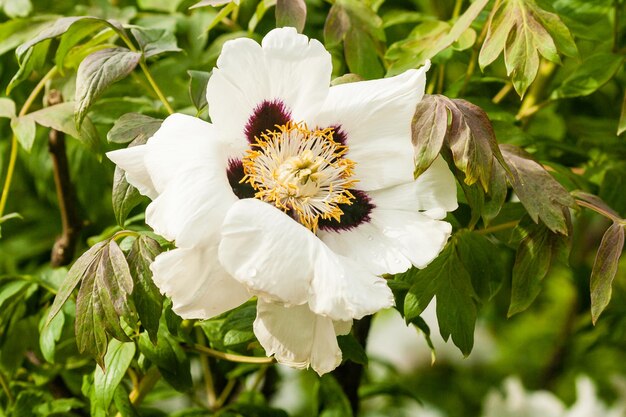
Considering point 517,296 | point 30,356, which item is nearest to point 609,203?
point 517,296

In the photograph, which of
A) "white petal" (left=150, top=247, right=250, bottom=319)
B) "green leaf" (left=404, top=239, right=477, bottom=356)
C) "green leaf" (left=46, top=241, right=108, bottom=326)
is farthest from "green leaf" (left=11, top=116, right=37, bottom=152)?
"green leaf" (left=404, top=239, right=477, bottom=356)

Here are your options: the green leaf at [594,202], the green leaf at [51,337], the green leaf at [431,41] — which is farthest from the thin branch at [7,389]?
the green leaf at [594,202]

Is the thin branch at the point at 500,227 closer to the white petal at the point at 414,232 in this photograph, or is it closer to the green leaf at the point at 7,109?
the white petal at the point at 414,232

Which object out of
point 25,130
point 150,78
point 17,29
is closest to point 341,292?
point 150,78

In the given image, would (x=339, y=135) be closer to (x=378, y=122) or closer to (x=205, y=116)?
(x=378, y=122)

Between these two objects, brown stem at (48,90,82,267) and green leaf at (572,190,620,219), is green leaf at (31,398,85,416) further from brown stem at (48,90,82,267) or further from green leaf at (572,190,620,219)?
green leaf at (572,190,620,219)
